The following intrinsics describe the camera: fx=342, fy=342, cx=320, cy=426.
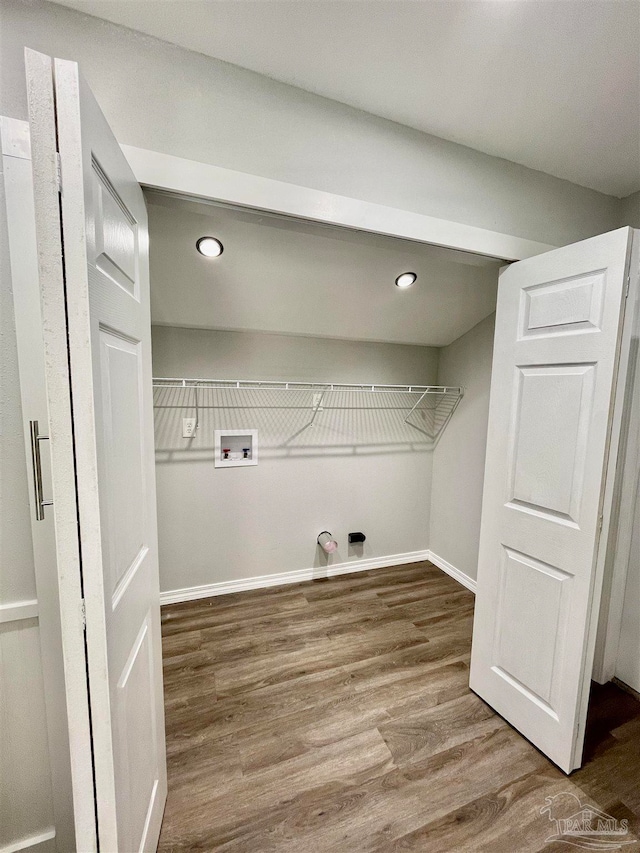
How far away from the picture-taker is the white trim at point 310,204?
992 millimetres

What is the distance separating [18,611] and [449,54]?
2007 mm

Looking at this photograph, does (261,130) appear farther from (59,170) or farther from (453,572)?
(453,572)

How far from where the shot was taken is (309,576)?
2.68 meters

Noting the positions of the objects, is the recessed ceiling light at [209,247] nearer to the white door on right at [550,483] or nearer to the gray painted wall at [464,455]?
the white door on right at [550,483]

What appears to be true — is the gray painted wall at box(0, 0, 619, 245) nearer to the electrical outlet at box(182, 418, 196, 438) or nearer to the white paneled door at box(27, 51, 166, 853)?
the white paneled door at box(27, 51, 166, 853)

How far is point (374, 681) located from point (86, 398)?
1.93 metres

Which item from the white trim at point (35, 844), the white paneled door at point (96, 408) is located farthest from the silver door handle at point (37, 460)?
the white trim at point (35, 844)

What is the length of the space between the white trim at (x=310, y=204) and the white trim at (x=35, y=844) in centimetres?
196

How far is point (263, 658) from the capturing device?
1.91 metres

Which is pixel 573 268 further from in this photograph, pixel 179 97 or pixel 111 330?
pixel 111 330

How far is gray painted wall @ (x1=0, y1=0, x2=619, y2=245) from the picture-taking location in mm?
884

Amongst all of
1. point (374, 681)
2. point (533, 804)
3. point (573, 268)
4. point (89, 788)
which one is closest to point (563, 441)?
point (573, 268)

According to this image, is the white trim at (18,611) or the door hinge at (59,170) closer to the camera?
the door hinge at (59,170)

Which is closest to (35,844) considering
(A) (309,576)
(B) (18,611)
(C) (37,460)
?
(B) (18,611)
